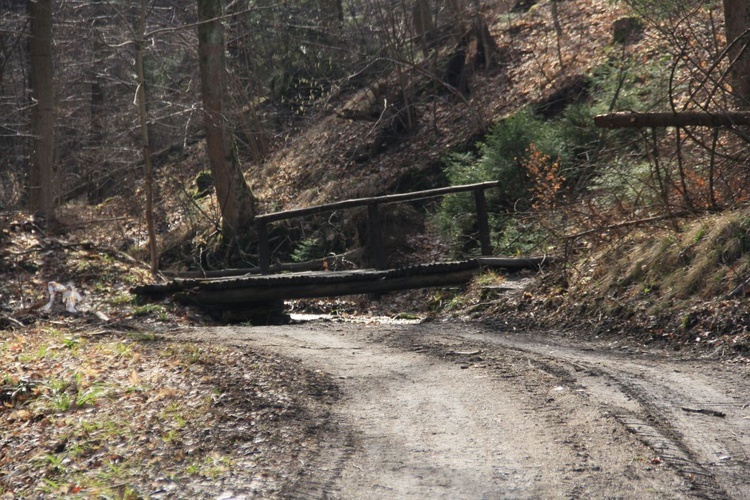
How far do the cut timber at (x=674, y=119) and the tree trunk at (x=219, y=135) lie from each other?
39.6ft

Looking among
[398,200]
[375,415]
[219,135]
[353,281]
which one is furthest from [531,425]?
[219,135]

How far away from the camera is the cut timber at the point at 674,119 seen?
32.8ft

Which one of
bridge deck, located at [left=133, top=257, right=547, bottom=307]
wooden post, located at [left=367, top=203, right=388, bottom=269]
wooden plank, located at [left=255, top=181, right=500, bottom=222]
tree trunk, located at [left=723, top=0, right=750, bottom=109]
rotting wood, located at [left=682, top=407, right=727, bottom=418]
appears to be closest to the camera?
rotting wood, located at [left=682, top=407, right=727, bottom=418]

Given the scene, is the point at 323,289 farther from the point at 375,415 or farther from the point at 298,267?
the point at 375,415

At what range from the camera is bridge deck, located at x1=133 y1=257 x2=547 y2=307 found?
1317cm

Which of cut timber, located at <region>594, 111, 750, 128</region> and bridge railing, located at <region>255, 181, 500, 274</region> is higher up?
cut timber, located at <region>594, 111, 750, 128</region>

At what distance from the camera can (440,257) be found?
56.5 feet

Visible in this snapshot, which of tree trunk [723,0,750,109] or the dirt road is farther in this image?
tree trunk [723,0,750,109]

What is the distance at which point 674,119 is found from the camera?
10172 mm

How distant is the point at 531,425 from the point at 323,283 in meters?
8.16

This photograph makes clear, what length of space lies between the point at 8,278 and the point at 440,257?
810 centimetres

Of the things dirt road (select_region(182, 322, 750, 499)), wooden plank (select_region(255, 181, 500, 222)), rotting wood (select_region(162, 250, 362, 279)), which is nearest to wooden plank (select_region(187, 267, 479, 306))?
wooden plank (select_region(255, 181, 500, 222))

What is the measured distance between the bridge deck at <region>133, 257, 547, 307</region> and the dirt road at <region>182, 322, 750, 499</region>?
4.23 m

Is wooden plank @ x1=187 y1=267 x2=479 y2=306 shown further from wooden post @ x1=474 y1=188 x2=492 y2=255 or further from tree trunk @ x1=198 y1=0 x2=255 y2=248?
tree trunk @ x1=198 y1=0 x2=255 y2=248
